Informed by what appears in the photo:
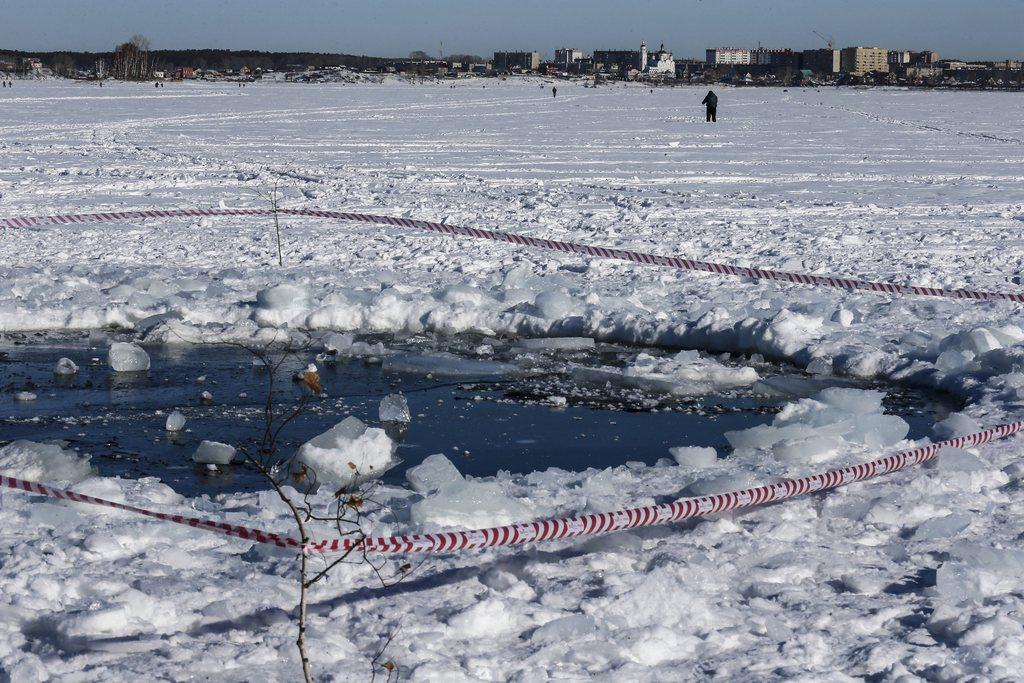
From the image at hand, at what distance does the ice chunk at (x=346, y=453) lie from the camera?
6232 millimetres

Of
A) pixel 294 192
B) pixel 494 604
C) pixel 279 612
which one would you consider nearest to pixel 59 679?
pixel 279 612

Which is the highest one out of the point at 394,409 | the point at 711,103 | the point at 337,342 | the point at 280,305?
the point at 711,103

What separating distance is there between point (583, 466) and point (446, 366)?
2088 millimetres

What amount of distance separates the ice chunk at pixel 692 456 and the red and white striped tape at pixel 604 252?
15.7 feet

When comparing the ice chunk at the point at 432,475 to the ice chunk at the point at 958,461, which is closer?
the ice chunk at the point at 432,475

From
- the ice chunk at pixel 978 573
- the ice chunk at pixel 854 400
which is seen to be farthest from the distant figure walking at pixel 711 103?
the ice chunk at pixel 978 573

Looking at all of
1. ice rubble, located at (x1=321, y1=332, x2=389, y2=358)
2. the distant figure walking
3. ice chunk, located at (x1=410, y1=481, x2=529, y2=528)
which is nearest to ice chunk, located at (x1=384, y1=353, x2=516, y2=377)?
ice rubble, located at (x1=321, y1=332, x2=389, y2=358)

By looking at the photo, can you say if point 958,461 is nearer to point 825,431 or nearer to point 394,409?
point 825,431

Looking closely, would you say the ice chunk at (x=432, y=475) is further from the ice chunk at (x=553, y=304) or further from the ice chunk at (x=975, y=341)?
the ice chunk at (x=975, y=341)

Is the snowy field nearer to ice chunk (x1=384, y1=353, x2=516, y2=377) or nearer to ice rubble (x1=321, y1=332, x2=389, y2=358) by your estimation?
ice rubble (x1=321, y1=332, x2=389, y2=358)

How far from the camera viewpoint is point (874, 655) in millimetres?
4160

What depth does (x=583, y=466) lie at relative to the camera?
21.5 ft

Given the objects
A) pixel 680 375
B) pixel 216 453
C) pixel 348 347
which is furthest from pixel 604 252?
pixel 216 453

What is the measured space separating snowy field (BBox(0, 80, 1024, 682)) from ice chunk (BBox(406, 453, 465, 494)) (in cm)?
9
